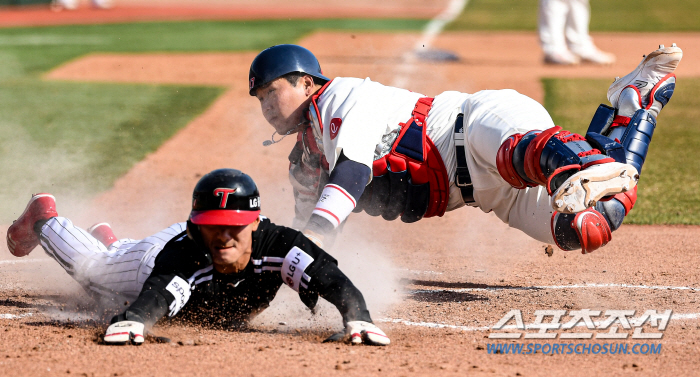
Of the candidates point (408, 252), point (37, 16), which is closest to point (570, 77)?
point (408, 252)

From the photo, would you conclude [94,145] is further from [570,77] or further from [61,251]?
[570,77]

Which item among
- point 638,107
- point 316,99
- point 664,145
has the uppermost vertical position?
point 664,145

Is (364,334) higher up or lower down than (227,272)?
lower down

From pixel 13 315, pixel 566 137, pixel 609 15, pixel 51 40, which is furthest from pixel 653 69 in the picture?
pixel 609 15

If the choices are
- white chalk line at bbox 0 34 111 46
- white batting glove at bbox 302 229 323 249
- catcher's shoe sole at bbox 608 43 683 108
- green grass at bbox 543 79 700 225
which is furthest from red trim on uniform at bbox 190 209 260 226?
white chalk line at bbox 0 34 111 46

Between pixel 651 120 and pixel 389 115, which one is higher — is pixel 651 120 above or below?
above

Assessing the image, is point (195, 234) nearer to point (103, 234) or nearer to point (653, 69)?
point (103, 234)
